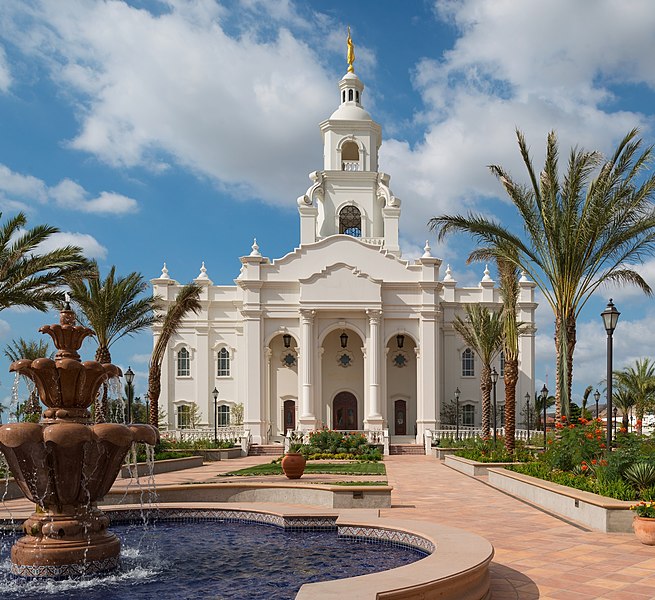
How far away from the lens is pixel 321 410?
143ft

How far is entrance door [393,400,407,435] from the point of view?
44.9 meters

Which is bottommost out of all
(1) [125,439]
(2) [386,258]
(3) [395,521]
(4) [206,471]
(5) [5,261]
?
(4) [206,471]

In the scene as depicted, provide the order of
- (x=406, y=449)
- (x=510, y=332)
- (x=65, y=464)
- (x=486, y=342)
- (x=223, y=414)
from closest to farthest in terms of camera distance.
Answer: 1. (x=65, y=464)
2. (x=510, y=332)
3. (x=486, y=342)
4. (x=406, y=449)
5. (x=223, y=414)

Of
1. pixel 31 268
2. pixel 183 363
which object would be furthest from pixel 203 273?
pixel 31 268

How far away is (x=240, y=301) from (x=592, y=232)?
30.2 metres

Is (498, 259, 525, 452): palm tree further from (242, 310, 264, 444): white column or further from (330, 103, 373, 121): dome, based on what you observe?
(330, 103, 373, 121): dome

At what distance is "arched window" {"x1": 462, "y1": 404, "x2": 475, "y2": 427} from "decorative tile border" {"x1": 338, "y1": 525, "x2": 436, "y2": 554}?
36.5m

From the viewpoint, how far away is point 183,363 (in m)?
47.0

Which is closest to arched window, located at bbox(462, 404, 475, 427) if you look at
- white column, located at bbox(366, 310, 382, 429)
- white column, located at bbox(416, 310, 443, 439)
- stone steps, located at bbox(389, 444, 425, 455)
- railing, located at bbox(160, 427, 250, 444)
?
white column, located at bbox(416, 310, 443, 439)

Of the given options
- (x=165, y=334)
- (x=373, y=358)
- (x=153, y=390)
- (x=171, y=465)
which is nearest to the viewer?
(x=171, y=465)

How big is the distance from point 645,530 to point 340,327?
32.4m

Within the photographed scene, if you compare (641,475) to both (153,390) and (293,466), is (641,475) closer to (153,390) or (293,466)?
(293,466)

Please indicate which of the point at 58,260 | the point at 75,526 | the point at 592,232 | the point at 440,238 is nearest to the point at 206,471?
the point at 58,260

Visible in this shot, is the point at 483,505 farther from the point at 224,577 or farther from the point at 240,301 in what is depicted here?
the point at 240,301
